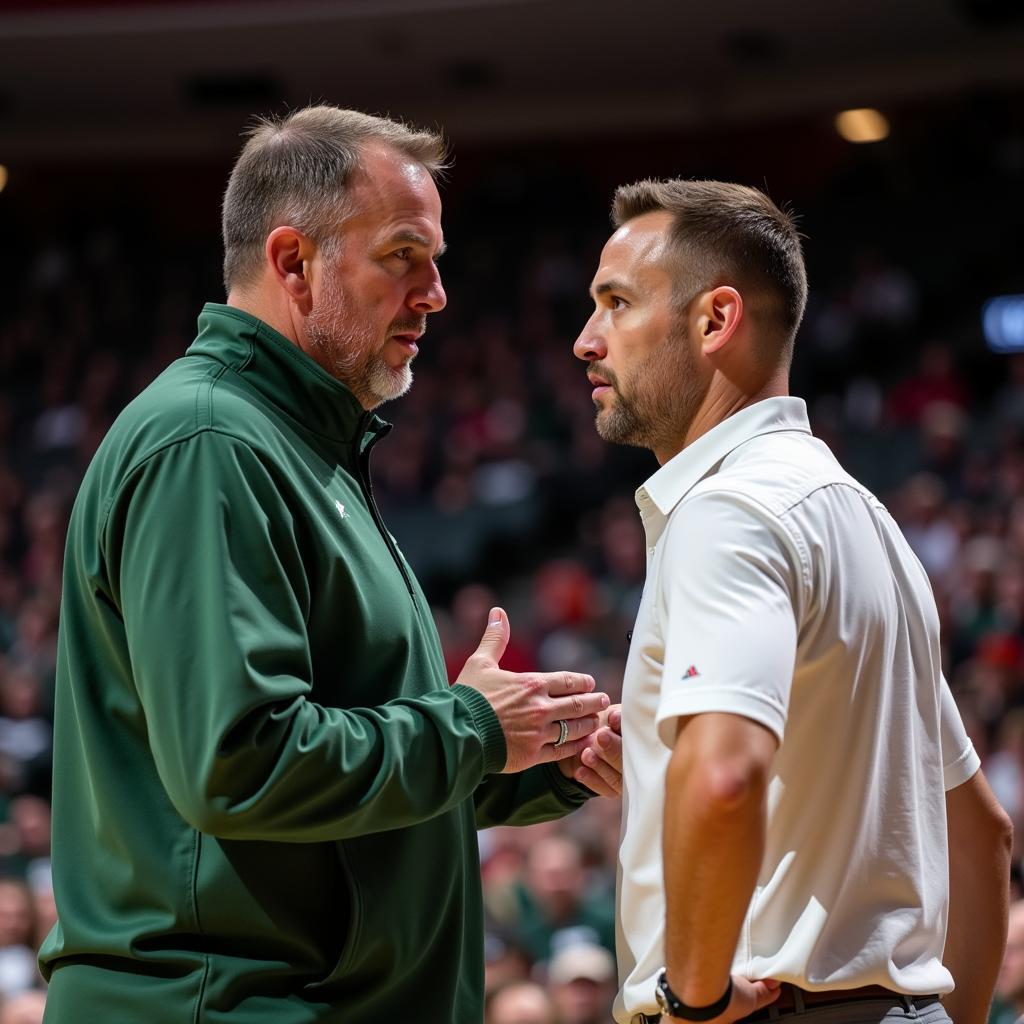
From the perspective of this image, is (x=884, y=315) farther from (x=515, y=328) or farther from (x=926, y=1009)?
(x=926, y=1009)

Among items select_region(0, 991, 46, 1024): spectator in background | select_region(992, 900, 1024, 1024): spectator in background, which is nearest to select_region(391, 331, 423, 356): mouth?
select_region(992, 900, 1024, 1024): spectator in background

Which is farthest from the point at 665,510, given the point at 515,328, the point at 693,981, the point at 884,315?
the point at 515,328

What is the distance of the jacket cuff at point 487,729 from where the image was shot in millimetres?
2094

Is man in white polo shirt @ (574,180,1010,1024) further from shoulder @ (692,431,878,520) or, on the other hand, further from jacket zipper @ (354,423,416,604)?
jacket zipper @ (354,423,416,604)

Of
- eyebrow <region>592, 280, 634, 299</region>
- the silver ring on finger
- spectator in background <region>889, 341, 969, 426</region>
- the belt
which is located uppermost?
spectator in background <region>889, 341, 969, 426</region>

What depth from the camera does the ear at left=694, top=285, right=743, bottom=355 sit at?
2.14 meters

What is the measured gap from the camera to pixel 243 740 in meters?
1.87

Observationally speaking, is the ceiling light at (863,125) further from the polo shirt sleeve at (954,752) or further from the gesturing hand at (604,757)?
the polo shirt sleeve at (954,752)

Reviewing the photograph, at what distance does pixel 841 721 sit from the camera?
76.0 inches

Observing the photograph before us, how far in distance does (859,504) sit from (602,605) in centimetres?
676

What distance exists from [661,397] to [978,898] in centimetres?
84

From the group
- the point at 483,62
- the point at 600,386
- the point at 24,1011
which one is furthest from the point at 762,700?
the point at 483,62

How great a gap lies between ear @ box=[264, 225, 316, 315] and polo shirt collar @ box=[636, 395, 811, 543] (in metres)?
0.61

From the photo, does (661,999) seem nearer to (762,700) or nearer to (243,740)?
(762,700)
